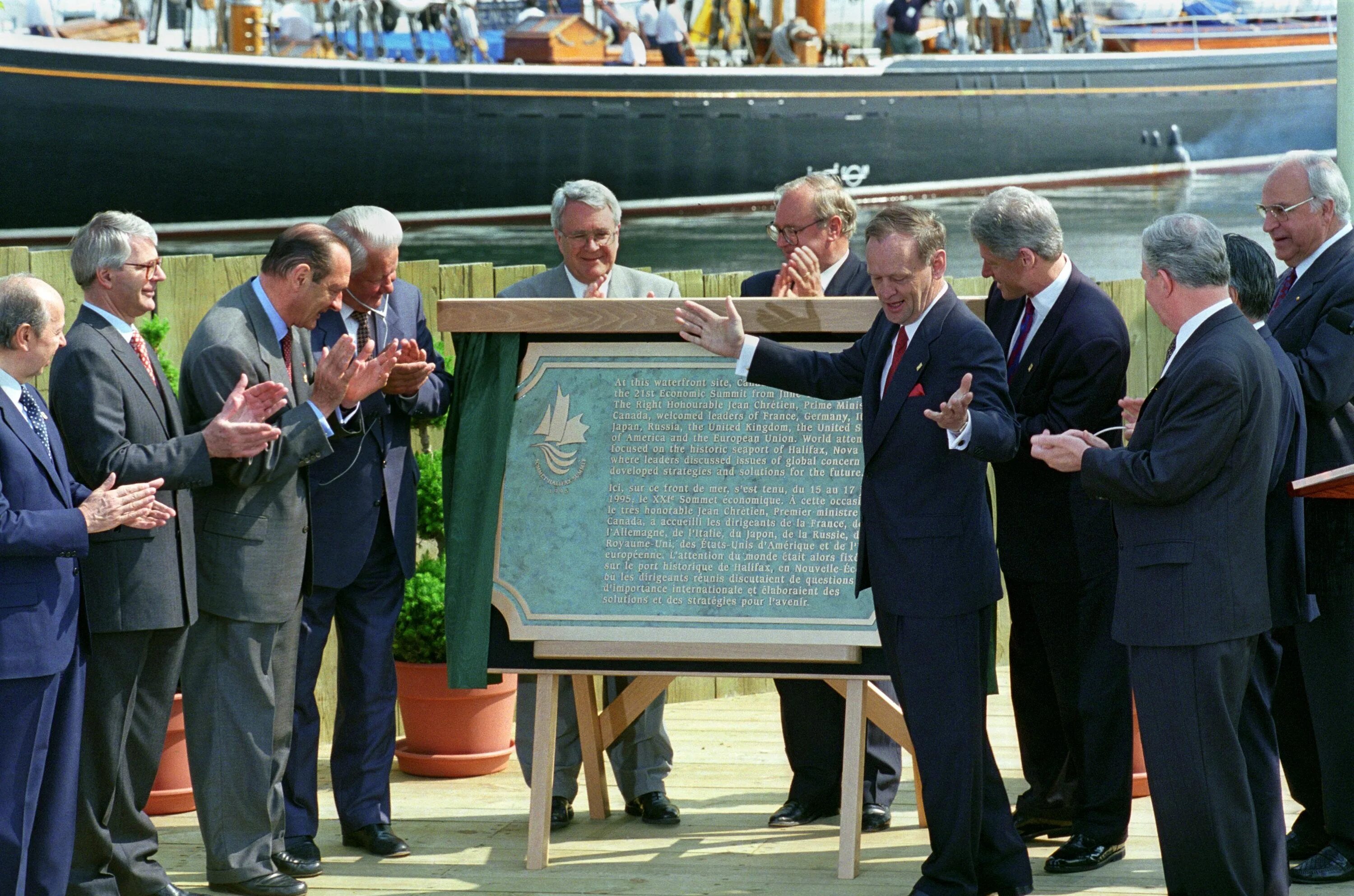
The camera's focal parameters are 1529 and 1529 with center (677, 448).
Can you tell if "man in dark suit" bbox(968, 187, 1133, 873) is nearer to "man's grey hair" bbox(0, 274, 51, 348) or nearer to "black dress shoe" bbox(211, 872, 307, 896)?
"black dress shoe" bbox(211, 872, 307, 896)

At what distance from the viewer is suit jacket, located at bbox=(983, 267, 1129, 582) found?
395cm

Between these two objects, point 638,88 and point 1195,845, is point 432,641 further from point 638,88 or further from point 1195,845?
point 638,88

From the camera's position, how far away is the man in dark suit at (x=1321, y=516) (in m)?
3.79

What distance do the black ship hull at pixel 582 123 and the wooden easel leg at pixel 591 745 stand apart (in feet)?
24.0

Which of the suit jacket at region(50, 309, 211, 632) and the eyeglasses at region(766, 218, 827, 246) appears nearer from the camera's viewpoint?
the suit jacket at region(50, 309, 211, 632)

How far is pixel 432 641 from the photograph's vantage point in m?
5.02

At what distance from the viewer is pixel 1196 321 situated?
3.28m

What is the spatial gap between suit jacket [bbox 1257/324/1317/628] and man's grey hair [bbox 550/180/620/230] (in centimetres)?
196

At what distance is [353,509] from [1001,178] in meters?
8.57

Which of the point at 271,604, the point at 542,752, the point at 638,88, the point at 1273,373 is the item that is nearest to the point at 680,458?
the point at 542,752

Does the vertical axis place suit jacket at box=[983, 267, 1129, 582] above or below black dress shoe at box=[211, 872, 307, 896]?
above

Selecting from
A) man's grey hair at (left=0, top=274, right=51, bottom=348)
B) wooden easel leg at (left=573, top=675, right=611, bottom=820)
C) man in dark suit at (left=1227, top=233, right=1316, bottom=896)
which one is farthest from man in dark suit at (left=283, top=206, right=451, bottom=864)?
man in dark suit at (left=1227, top=233, right=1316, bottom=896)

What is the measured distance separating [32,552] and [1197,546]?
8.10ft

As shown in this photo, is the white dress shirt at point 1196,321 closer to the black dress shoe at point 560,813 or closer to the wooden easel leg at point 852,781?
the wooden easel leg at point 852,781
